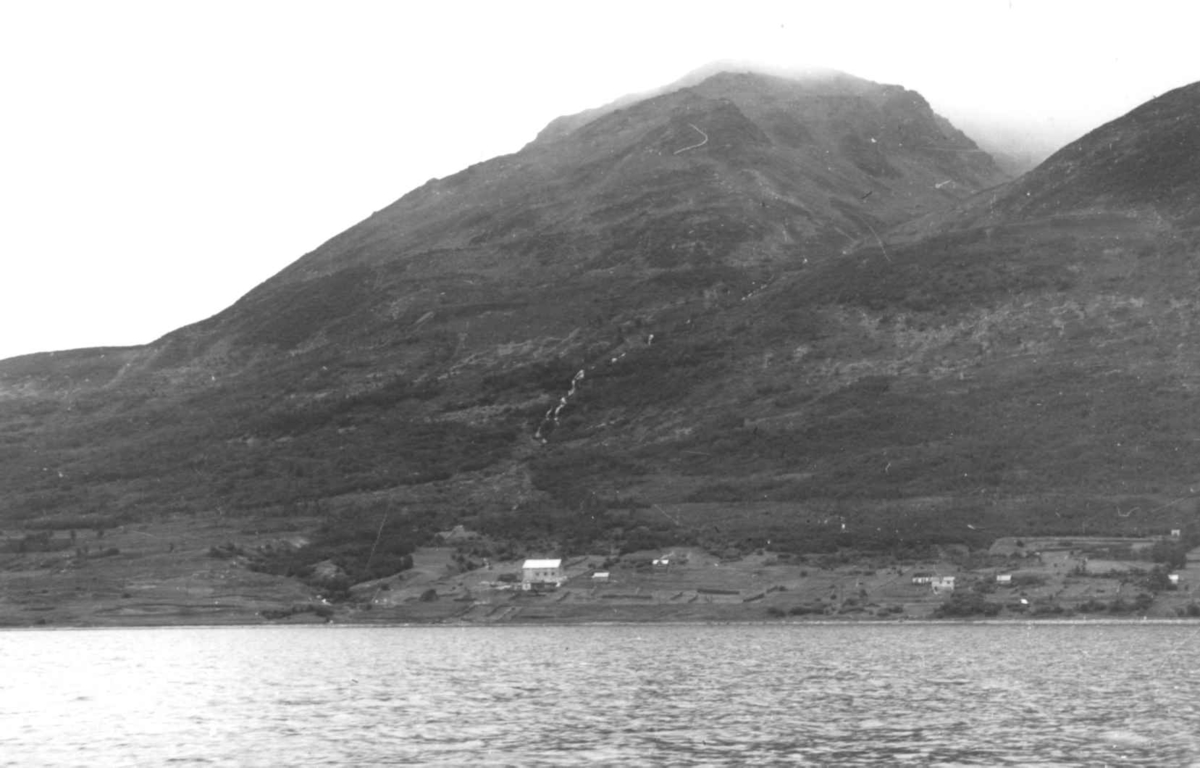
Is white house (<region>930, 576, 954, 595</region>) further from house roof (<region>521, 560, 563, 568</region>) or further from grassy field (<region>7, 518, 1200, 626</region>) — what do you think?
house roof (<region>521, 560, 563, 568</region>)

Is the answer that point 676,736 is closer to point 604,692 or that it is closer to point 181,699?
point 604,692

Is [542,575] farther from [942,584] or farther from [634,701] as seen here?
[634,701]

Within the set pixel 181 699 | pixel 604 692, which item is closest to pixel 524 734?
pixel 604 692

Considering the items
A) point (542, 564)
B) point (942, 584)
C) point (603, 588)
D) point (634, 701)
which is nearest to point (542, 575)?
point (542, 564)

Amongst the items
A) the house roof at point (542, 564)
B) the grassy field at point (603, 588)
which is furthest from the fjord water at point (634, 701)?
the house roof at point (542, 564)

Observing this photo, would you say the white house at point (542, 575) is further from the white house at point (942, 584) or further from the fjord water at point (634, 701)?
the white house at point (942, 584)

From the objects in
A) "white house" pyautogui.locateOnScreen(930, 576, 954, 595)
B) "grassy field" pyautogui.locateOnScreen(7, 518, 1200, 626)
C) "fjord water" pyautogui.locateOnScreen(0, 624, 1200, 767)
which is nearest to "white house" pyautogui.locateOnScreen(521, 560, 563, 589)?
"grassy field" pyautogui.locateOnScreen(7, 518, 1200, 626)

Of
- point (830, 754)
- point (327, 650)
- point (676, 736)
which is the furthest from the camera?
point (327, 650)
